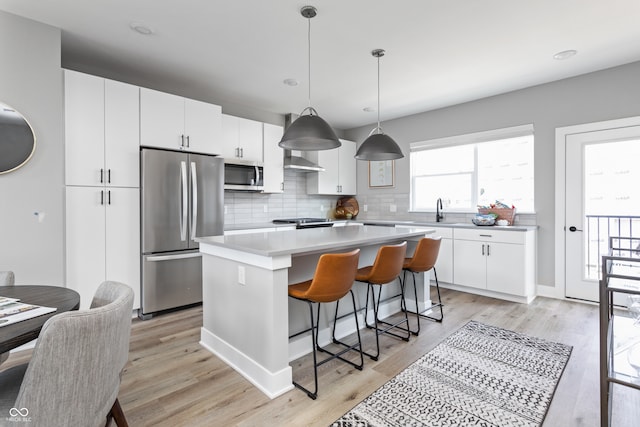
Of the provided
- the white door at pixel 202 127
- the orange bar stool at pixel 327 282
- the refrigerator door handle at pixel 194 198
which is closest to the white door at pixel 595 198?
the orange bar stool at pixel 327 282

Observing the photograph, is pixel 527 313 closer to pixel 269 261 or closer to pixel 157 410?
pixel 269 261

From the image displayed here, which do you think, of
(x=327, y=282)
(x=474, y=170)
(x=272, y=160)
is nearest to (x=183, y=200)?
(x=272, y=160)

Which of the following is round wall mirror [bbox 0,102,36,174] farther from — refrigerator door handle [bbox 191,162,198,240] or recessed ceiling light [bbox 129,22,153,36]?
refrigerator door handle [bbox 191,162,198,240]

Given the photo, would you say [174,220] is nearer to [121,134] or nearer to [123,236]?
[123,236]

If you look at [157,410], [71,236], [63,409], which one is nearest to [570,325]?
[157,410]

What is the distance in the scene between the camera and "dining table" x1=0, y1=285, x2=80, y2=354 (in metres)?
1.11

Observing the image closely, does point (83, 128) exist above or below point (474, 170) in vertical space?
above

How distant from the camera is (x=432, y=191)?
206 inches

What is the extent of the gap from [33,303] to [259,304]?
113 cm

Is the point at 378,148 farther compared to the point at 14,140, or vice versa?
the point at 378,148

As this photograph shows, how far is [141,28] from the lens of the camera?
106 inches

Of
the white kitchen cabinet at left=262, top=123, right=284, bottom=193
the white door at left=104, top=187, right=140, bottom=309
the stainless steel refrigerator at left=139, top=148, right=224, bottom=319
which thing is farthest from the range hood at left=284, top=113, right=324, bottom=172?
the white door at left=104, top=187, right=140, bottom=309

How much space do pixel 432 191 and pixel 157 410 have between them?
4606 mm

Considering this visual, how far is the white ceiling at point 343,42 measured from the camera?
2.46 m
